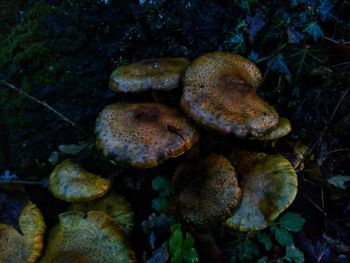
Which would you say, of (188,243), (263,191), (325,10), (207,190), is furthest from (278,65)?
(188,243)

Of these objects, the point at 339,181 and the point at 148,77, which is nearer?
the point at 148,77

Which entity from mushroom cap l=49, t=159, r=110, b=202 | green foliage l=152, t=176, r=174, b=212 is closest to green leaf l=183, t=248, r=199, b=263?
→ green foliage l=152, t=176, r=174, b=212

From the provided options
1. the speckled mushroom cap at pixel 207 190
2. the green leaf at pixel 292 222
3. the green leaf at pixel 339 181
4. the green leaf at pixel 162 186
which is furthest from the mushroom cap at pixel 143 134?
the green leaf at pixel 339 181

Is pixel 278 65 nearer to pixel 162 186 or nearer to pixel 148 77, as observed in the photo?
pixel 148 77

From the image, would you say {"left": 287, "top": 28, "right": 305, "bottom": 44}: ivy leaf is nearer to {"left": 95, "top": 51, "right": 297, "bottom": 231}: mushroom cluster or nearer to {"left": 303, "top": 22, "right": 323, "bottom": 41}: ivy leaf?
{"left": 303, "top": 22, "right": 323, "bottom": 41}: ivy leaf

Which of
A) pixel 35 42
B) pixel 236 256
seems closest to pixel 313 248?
pixel 236 256

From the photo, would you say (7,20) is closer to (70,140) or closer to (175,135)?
(70,140)
